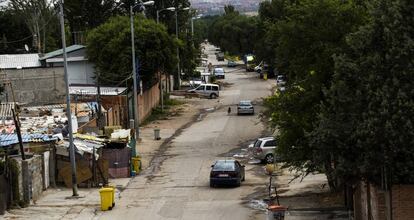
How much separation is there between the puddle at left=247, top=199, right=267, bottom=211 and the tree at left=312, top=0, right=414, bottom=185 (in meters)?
9.66

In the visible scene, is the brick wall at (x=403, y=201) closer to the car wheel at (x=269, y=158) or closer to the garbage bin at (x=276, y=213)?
the garbage bin at (x=276, y=213)

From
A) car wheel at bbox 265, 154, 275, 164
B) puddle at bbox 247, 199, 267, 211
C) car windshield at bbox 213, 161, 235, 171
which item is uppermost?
car windshield at bbox 213, 161, 235, 171

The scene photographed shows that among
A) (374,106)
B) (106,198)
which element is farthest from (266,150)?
(374,106)

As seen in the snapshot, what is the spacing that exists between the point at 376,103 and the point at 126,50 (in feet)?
148

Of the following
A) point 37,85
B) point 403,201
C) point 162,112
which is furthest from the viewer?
point 162,112

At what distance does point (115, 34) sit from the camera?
6444 cm

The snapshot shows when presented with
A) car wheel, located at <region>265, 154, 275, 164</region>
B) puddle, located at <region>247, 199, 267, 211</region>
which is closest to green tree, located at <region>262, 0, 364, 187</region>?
puddle, located at <region>247, 199, 267, 211</region>

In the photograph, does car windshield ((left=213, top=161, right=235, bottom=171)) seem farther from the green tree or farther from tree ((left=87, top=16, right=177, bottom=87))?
tree ((left=87, top=16, right=177, bottom=87))

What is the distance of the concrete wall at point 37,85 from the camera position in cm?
5612

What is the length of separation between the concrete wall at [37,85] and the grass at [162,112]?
760cm

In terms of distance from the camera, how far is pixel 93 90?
5909 cm

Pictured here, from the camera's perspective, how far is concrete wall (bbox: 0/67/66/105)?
5612 centimetres

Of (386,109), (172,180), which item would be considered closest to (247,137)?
(172,180)

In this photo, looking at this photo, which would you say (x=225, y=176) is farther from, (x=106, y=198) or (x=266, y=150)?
(x=266, y=150)
